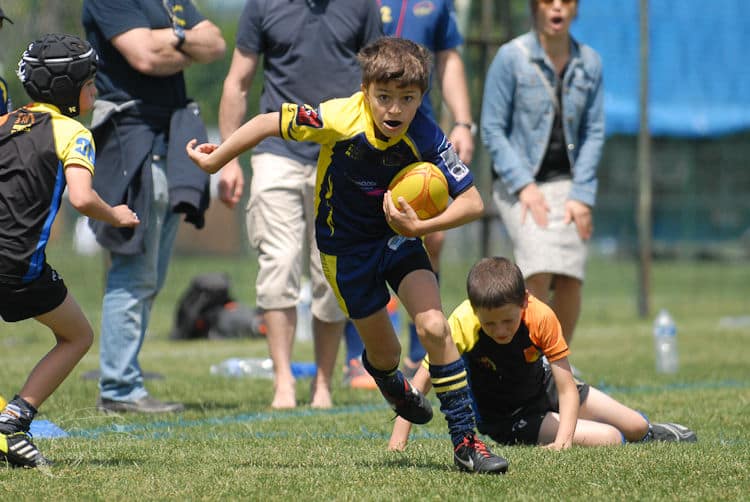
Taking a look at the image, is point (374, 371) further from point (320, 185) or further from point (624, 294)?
point (624, 294)

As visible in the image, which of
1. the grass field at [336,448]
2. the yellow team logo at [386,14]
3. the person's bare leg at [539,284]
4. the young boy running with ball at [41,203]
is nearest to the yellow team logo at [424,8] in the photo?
the yellow team logo at [386,14]

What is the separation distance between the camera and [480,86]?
12055mm

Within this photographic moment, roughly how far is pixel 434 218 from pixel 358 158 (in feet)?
1.46

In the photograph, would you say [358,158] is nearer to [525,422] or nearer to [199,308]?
[525,422]

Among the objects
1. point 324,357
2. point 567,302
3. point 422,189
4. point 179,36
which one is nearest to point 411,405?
point 422,189

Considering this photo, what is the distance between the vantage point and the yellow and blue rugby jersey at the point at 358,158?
5.11m

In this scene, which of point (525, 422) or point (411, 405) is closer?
point (411, 405)

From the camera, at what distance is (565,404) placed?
221 inches

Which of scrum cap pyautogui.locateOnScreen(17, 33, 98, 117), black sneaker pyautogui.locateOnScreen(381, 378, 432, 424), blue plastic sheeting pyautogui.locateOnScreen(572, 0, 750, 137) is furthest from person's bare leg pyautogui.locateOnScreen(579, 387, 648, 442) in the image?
blue plastic sheeting pyautogui.locateOnScreen(572, 0, 750, 137)

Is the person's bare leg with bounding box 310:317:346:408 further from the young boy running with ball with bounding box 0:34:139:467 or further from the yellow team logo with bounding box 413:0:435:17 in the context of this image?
the young boy running with ball with bounding box 0:34:139:467

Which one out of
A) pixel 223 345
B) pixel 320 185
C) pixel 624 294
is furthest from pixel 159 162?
pixel 624 294

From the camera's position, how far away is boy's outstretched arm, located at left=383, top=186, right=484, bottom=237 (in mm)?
4910

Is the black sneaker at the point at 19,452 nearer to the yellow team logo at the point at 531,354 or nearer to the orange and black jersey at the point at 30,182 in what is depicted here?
the orange and black jersey at the point at 30,182

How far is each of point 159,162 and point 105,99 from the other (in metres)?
0.47
